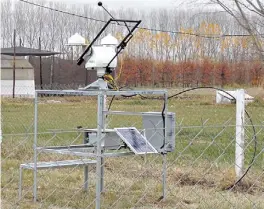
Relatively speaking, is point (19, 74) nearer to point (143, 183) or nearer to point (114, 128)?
point (143, 183)

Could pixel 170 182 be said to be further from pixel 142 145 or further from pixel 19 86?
pixel 19 86

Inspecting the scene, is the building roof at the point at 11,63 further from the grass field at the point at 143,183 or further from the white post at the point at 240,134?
the white post at the point at 240,134

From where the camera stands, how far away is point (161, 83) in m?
32.8

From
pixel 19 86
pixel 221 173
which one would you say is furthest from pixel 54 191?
pixel 19 86

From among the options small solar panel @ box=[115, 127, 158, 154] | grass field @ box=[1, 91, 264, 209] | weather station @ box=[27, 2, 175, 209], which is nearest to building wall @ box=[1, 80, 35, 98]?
grass field @ box=[1, 91, 264, 209]

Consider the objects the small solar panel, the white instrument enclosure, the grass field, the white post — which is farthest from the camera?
the white post

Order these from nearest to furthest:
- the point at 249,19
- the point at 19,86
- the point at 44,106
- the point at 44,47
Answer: the point at 249,19 → the point at 44,106 → the point at 19,86 → the point at 44,47

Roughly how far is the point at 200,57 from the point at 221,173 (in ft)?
98.9

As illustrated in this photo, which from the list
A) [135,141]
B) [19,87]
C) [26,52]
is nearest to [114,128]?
[135,141]

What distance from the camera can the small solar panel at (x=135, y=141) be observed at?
4.80 meters

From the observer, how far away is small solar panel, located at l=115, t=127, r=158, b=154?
4805mm

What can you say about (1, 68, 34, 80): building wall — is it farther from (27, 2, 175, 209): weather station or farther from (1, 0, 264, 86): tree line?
(27, 2, 175, 209): weather station

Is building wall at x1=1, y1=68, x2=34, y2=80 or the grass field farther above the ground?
building wall at x1=1, y1=68, x2=34, y2=80

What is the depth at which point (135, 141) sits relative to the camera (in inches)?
193
